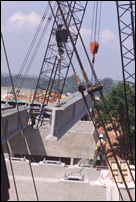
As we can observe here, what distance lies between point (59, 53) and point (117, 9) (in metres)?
16.6

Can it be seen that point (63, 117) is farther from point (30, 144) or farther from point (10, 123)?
point (30, 144)

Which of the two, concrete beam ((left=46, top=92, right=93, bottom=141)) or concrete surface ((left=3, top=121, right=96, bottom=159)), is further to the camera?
concrete surface ((left=3, top=121, right=96, bottom=159))

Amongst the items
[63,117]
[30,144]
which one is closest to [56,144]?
[30,144]

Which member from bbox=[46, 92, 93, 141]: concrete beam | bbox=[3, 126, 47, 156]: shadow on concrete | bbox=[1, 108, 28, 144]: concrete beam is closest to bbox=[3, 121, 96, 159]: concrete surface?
bbox=[3, 126, 47, 156]: shadow on concrete

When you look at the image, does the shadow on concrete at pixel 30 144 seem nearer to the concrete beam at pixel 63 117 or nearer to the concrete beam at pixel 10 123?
the concrete beam at pixel 63 117

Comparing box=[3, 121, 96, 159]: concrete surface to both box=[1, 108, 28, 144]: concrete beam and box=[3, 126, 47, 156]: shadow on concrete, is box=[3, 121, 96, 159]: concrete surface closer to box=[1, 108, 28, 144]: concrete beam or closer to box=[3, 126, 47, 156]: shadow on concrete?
box=[3, 126, 47, 156]: shadow on concrete

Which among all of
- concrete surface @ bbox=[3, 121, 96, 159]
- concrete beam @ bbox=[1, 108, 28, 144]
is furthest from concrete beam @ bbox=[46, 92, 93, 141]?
concrete surface @ bbox=[3, 121, 96, 159]

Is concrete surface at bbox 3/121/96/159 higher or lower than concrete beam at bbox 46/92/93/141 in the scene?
lower

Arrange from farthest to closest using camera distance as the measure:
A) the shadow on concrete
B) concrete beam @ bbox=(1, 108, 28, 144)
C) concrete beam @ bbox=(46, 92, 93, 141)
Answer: the shadow on concrete → concrete beam @ bbox=(1, 108, 28, 144) → concrete beam @ bbox=(46, 92, 93, 141)

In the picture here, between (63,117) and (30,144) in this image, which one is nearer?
(63,117)

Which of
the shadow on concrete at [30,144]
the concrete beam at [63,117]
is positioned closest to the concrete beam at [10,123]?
the concrete beam at [63,117]

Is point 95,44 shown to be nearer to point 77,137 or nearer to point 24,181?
point 77,137

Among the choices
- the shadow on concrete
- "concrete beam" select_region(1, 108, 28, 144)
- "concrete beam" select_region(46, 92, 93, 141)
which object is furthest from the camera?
the shadow on concrete

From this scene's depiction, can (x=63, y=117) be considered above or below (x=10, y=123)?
above
